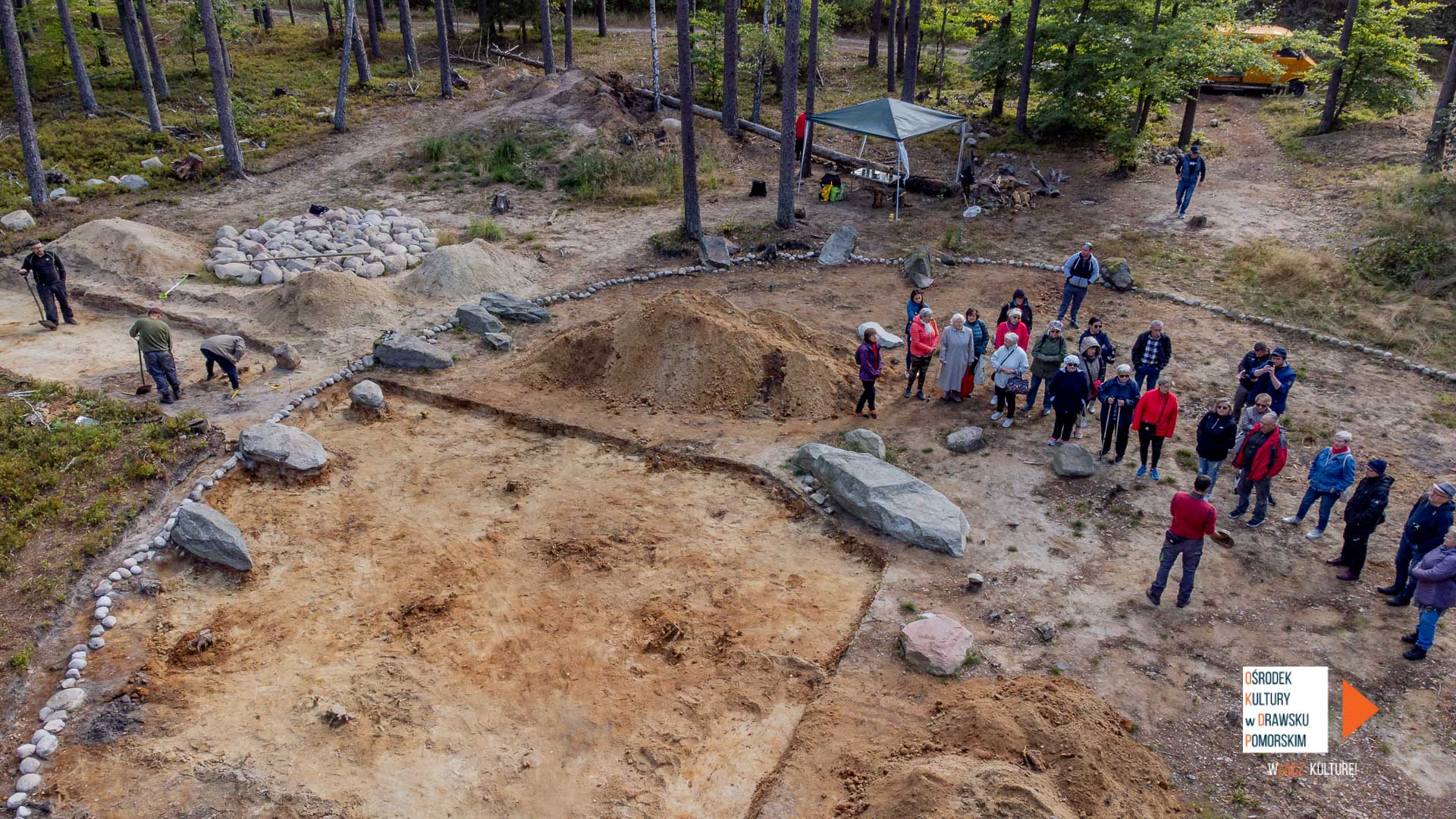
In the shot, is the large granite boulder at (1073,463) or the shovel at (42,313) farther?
the shovel at (42,313)

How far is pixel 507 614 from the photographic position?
29.7ft

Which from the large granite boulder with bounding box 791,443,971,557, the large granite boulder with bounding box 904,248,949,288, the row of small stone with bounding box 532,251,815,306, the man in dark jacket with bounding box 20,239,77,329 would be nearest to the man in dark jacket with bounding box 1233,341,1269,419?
the large granite boulder with bounding box 791,443,971,557

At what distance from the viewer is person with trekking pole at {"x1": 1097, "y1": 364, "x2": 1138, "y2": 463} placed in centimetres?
1096

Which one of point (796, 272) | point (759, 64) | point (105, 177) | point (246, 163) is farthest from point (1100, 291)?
point (105, 177)

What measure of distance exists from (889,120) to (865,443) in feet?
39.9

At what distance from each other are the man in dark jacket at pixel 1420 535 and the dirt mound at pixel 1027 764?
12.7 feet

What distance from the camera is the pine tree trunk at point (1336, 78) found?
23281 mm

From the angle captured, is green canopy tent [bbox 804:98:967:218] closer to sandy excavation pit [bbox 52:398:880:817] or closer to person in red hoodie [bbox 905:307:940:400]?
person in red hoodie [bbox 905:307:940:400]

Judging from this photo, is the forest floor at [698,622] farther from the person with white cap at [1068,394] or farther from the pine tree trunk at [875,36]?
the pine tree trunk at [875,36]

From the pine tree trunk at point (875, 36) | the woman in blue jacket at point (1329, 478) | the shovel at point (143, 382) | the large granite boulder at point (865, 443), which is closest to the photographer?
→ the woman in blue jacket at point (1329, 478)

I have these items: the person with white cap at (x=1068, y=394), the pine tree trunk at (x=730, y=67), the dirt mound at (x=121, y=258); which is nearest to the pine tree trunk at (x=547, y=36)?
the pine tree trunk at (x=730, y=67)

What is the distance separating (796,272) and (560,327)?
17.7ft

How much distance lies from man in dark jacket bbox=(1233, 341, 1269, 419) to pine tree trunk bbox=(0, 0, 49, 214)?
25.0m

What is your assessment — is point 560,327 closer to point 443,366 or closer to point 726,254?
point 443,366
